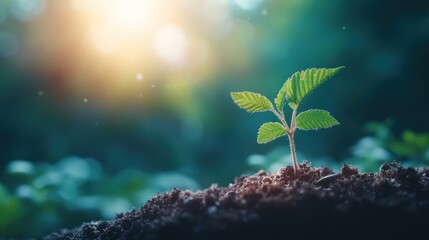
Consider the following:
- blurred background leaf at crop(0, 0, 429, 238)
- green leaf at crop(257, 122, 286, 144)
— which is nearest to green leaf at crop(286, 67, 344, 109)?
green leaf at crop(257, 122, 286, 144)

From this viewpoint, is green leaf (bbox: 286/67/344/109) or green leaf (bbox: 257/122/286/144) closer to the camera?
green leaf (bbox: 286/67/344/109)

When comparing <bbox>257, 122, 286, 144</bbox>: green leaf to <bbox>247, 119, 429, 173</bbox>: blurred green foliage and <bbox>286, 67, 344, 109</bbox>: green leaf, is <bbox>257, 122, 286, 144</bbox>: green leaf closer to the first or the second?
<bbox>286, 67, 344, 109</bbox>: green leaf

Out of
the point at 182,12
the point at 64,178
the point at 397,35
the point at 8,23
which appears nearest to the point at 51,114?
the point at 8,23

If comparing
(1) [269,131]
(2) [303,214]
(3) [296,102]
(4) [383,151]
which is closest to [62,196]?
(4) [383,151]

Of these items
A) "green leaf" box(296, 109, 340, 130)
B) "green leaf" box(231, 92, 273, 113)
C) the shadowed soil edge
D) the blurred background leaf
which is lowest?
the shadowed soil edge

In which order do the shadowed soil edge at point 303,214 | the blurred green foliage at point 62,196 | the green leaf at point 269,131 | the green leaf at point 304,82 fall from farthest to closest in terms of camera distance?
the blurred green foliage at point 62,196 → the green leaf at point 269,131 → the green leaf at point 304,82 → the shadowed soil edge at point 303,214

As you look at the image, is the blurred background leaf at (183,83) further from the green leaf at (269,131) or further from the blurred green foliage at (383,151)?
the green leaf at (269,131)

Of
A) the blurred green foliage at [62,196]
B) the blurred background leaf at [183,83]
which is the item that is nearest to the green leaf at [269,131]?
the blurred green foliage at [62,196]
